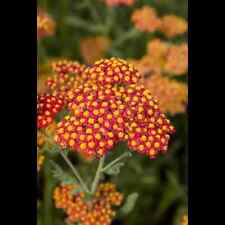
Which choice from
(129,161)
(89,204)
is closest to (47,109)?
(89,204)

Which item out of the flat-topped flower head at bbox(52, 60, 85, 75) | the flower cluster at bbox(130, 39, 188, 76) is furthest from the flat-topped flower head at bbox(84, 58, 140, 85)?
the flower cluster at bbox(130, 39, 188, 76)

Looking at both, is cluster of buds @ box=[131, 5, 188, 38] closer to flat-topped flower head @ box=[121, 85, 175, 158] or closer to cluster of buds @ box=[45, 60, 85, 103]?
cluster of buds @ box=[45, 60, 85, 103]

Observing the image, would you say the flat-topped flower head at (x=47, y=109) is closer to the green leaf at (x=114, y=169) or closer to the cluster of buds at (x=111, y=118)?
the cluster of buds at (x=111, y=118)

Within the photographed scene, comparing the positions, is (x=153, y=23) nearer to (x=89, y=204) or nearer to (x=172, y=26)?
(x=172, y=26)

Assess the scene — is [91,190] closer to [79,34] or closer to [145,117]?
[145,117]

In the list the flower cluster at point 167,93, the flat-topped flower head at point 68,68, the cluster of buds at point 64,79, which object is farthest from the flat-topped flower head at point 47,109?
the flower cluster at point 167,93

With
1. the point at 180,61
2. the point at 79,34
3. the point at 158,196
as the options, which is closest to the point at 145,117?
the point at 180,61
